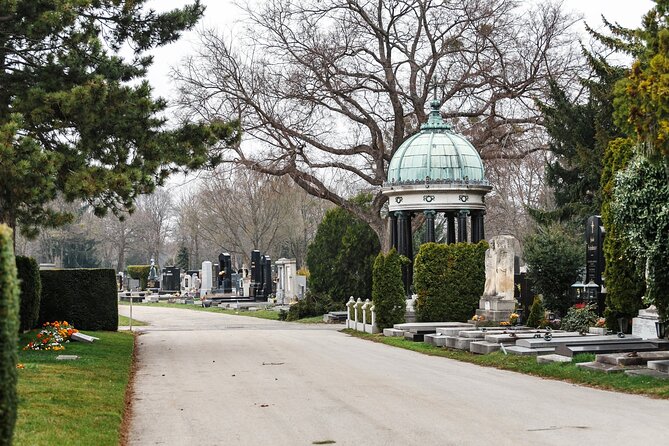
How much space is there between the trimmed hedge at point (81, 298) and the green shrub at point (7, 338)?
2134 centimetres

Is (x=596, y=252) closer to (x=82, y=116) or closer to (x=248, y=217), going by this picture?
(x=82, y=116)

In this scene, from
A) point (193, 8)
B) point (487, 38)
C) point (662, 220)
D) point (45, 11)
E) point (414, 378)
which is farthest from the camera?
point (487, 38)

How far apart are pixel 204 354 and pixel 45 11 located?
26.2 feet

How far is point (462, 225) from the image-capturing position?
1305 inches

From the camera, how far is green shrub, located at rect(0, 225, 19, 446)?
6.32 meters

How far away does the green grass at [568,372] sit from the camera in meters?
14.0

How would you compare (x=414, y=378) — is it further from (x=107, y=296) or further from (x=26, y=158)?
(x=107, y=296)

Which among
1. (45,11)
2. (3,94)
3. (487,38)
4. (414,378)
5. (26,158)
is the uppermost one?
(487,38)

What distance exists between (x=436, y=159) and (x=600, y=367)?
18480 millimetres

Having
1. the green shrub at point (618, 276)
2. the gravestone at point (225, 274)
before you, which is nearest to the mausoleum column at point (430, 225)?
the green shrub at point (618, 276)

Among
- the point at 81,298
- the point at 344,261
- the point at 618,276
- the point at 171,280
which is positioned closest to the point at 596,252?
the point at 618,276

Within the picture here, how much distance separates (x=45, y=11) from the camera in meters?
19.4

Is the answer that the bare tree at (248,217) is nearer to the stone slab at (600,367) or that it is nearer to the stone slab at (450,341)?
the stone slab at (450,341)

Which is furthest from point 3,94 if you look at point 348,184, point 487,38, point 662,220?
point 348,184
